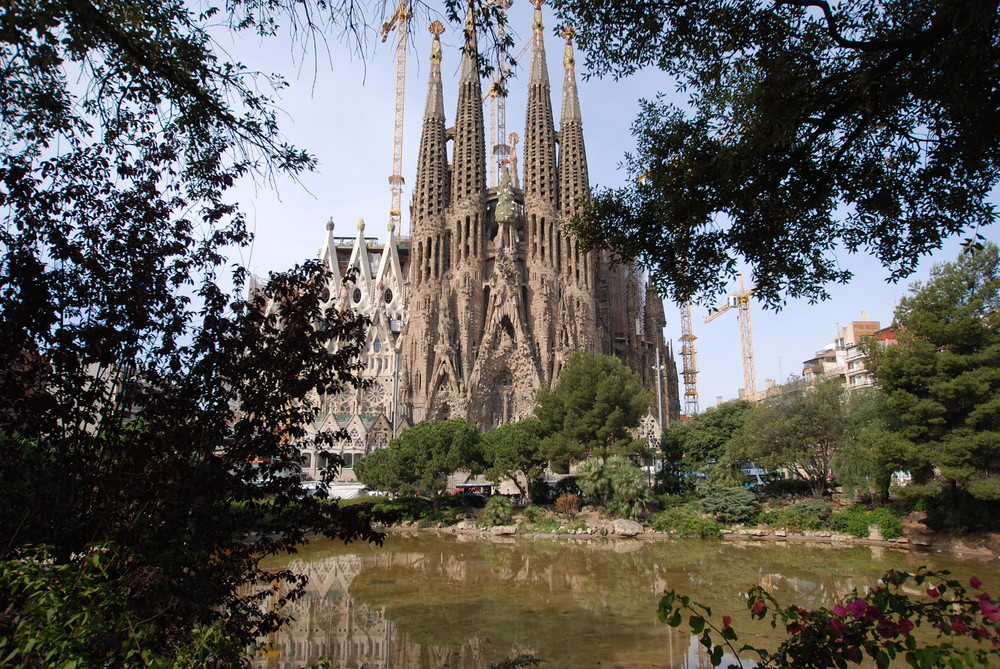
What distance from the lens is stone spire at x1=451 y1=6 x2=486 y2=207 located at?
39.9 metres

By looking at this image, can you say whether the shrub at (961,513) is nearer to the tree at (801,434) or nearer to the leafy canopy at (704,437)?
the tree at (801,434)

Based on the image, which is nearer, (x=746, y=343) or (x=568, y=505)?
(x=568, y=505)

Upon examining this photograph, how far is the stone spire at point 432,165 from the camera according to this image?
40281mm

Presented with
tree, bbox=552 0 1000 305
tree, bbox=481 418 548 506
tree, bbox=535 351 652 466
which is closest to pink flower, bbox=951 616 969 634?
tree, bbox=552 0 1000 305

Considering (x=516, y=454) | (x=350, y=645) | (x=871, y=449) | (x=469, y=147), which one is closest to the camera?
(x=350, y=645)

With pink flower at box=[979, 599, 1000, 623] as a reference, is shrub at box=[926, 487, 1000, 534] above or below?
below

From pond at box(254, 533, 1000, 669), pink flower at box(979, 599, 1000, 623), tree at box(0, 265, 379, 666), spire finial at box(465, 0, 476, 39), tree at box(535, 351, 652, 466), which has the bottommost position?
Result: pond at box(254, 533, 1000, 669)

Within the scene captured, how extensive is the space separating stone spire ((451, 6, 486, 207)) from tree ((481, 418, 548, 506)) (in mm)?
18568

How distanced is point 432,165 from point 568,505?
25897 millimetres

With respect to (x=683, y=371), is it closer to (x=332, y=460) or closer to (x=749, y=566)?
(x=749, y=566)

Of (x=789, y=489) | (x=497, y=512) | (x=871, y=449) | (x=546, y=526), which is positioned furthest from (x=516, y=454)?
(x=871, y=449)

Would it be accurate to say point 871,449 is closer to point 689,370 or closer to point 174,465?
point 174,465

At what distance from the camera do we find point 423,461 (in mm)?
23562

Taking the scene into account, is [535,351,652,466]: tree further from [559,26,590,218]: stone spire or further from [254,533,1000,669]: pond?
[559,26,590,218]: stone spire
